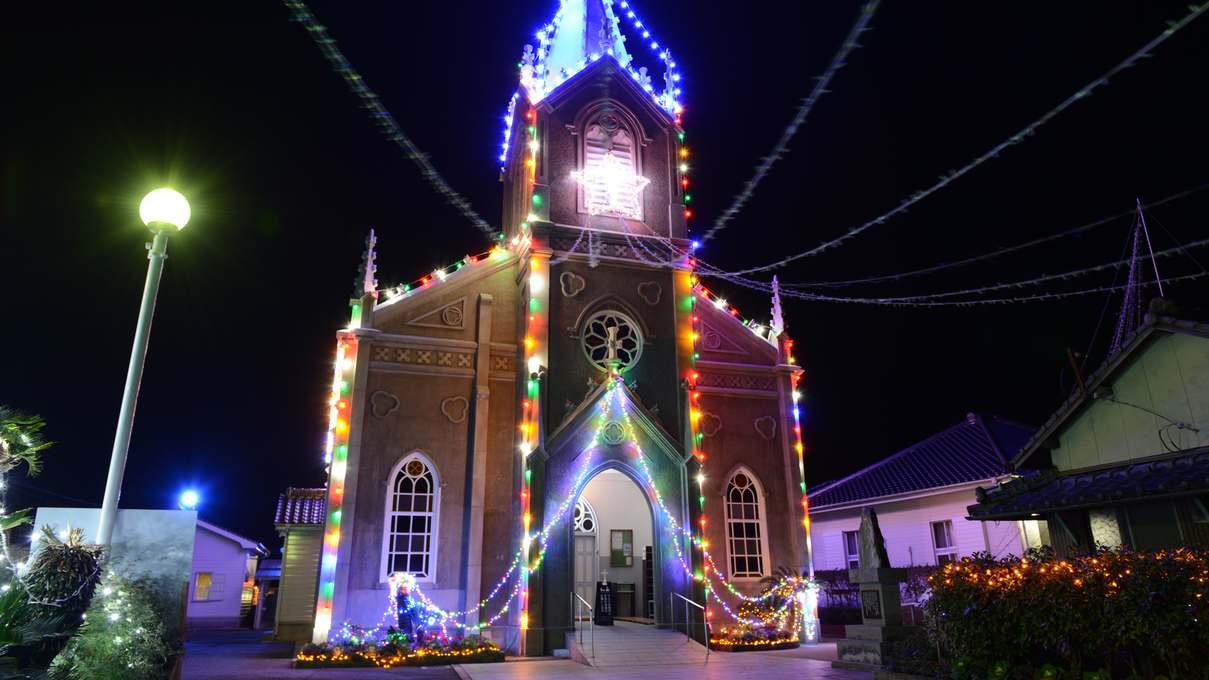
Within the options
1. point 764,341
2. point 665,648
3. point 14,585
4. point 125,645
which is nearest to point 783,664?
point 665,648

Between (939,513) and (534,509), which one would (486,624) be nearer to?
(534,509)

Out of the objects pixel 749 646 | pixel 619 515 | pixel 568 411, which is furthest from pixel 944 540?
pixel 568 411

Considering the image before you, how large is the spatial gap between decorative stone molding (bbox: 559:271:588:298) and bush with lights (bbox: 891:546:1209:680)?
1031cm

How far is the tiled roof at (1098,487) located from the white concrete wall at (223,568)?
112 feet

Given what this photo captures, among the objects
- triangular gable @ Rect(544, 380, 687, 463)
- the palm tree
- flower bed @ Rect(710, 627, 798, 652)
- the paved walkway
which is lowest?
the paved walkway

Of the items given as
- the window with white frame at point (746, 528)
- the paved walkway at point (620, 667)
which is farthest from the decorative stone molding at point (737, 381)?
the paved walkway at point (620, 667)

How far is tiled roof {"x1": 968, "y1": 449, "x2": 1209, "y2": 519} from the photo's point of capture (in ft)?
35.8

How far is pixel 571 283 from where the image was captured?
18.0m

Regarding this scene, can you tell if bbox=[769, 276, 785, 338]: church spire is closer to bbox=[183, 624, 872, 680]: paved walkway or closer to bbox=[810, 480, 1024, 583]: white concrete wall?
bbox=[810, 480, 1024, 583]: white concrete wall

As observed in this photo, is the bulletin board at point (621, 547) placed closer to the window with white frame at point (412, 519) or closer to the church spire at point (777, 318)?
the window with white frame at point (412, 519)

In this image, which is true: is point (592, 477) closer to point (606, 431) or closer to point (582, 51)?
point (606, 431)

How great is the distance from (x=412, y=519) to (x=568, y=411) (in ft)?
13.8

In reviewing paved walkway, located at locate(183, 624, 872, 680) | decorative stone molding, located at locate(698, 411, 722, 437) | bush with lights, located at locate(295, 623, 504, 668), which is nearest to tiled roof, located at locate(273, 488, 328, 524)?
paved walkway, located at locate(183, 624, 872, 680)

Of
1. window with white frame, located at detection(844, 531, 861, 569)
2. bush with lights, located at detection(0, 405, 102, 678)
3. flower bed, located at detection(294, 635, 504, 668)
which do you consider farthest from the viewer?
window with white frame, located at detection(844, 531, 861, 569)
